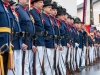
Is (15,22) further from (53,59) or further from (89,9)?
(89,9)

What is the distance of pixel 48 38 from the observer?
7309 mm

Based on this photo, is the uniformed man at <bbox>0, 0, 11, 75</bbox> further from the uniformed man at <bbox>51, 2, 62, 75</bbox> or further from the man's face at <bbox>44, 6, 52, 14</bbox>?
the uniformed man at <bbox>51, 2, 62, 75</bbox>

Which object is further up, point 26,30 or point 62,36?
point 26,30

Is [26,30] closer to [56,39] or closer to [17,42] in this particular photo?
[17,42]

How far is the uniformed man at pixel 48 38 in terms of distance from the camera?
23.8ft

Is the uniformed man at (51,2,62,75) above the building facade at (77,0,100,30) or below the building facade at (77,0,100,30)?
below

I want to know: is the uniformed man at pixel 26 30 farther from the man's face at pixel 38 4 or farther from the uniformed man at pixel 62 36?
the uniformed man at pixel 62 36

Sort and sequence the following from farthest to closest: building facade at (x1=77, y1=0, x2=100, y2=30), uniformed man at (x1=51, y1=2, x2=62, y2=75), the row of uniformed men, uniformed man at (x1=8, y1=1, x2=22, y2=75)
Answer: building facade at (x1=77, y1=0, x2=100, y2=30), uniformed man at (x1=51, y1=2, x2=62, y2=75), uniformed man at (x1=8, y1=1, x2=22, y2=75), the row of uniformed men

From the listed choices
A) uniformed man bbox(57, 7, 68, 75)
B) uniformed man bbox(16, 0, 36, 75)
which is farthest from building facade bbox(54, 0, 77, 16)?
uniformed man bbox(16, 0, 36, 75)

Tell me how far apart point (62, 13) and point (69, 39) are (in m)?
0.99

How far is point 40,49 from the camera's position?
673cm

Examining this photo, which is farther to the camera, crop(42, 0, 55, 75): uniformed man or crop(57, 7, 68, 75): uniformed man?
crop(57, 7, 68, 75): uniformed man

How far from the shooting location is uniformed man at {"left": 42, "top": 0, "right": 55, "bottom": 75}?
23.8 ft

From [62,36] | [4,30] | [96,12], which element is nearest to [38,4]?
Result: [62,36]
